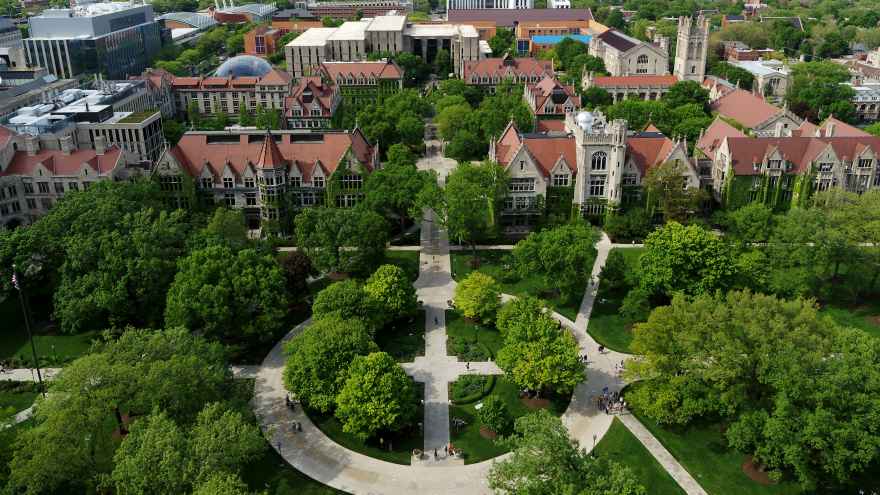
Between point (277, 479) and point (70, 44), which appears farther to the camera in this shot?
point (70, 44)

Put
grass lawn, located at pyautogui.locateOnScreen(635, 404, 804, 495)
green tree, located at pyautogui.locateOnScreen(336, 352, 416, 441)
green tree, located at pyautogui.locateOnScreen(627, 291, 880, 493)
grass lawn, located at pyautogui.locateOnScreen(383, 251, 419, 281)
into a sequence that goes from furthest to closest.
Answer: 1. grass lawn, located at pyautogui.locateOnScreen(383, 251, 419, 281)
2. green tree, located at pyautogui.locateOnScreen(336, 352, 416, 441)
3. grass lawn, located at pyautogui.locateOnScreen(635, 404, 804, 495)
4. green tree, located at pyautogui.locateOnScreen(627, 291, 880, 493)

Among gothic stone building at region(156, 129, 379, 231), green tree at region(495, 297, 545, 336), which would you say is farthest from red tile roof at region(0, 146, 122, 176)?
green tree at region(495, 297, 545, 336)

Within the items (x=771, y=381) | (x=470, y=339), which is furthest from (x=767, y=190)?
(x=771, y=381)

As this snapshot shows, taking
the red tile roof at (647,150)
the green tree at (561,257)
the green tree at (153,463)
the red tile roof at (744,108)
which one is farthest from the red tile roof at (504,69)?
the green tree at (153,463)

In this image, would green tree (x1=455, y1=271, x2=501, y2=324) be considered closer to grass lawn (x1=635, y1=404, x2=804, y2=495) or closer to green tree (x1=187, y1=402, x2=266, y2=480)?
grass lawn (x1=635, y1=404, x2=804, y2=495)

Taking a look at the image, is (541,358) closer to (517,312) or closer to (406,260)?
(517,312)

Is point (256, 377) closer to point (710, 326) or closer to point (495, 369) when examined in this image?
point (495, 369)

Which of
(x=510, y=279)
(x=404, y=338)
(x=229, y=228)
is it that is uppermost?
(x=229, y=228)
